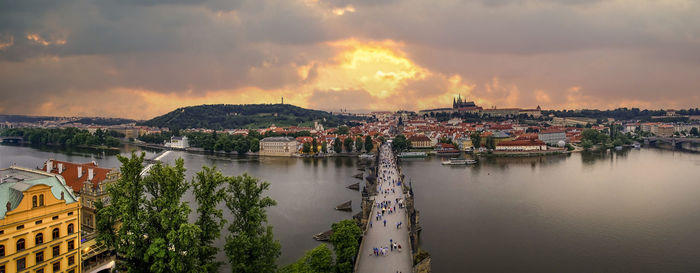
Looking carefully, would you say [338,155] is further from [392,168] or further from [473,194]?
[473,194]

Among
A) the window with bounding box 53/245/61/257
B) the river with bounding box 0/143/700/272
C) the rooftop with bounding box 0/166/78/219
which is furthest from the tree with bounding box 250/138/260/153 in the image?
the window with bounding box 53/245/61/257

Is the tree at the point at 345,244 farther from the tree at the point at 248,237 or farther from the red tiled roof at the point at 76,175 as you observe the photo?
the red tiled roof at the point at 76,175

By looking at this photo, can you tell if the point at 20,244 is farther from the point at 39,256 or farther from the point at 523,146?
the point at 523,146

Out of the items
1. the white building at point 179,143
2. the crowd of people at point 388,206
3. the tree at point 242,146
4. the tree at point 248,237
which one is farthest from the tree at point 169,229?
the white building at point 179,143

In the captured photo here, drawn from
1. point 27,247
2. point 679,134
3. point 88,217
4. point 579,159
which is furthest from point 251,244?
point 679,134

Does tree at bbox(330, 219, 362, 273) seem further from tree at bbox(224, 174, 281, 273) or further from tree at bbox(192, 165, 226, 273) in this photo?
tree at bbox(192, 165, 226, 273)
